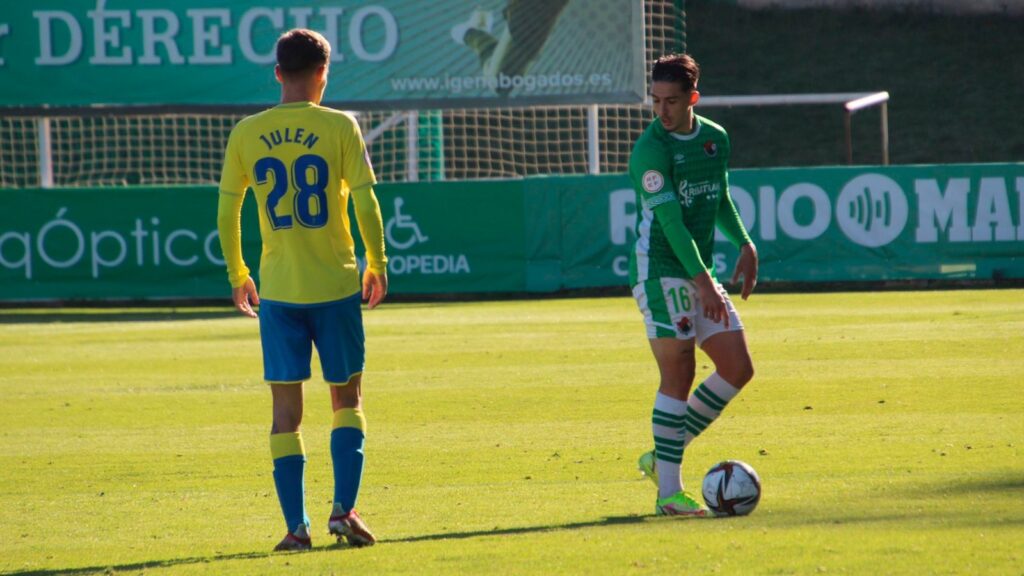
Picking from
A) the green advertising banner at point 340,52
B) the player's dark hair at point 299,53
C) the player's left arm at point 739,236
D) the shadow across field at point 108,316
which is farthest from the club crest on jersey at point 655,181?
the green advertising banner at point 340,52

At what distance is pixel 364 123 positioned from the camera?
32344 millimetres

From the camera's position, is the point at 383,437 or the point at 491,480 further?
the point at 383,437

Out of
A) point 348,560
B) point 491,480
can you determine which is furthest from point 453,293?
point 348,560

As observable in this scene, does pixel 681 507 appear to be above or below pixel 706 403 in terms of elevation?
below

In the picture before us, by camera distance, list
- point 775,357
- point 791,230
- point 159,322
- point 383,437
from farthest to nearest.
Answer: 1. point 791,230
2. point 159,322
3. point 775,357
4. point 383,437

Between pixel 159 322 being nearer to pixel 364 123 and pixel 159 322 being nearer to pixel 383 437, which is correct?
pixel 383 437

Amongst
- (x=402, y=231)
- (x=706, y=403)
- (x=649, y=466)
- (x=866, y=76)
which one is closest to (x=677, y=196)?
(x=706, y=403)

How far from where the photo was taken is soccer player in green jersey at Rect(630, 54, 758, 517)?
646cm

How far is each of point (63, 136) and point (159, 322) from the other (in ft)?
66.4

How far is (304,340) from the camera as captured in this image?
5.91 m

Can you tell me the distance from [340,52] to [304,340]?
18503 millimetres

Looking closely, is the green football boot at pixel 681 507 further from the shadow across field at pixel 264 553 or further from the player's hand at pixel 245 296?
the player's hand at pixel 245 296

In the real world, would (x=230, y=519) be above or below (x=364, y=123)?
below

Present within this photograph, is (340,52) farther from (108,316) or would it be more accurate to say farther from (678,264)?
(678,264)
